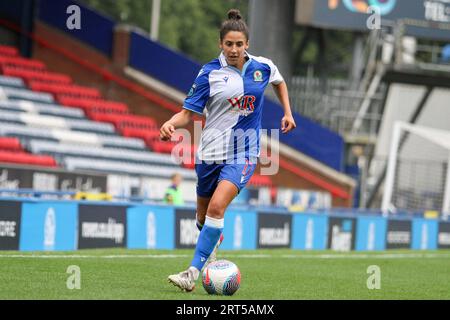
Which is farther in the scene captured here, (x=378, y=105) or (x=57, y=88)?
(x=378, y=105)

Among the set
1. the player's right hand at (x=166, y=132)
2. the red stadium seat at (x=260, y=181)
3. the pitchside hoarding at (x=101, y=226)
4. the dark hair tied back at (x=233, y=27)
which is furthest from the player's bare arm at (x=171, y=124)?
the red stadium seat at (x=260, y=181)

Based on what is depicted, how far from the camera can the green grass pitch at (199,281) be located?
9.46 meters

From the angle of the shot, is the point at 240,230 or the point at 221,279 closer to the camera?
the point at 221,279

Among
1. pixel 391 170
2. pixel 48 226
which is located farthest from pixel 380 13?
pixel 48 226

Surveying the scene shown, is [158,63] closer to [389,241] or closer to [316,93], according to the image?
[316,93]

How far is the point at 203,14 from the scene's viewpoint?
7331 centimetres

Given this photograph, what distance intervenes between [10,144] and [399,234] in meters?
9.79

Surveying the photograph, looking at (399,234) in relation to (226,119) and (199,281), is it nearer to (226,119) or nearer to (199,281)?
(199,281)

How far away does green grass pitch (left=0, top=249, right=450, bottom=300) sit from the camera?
9461 mm

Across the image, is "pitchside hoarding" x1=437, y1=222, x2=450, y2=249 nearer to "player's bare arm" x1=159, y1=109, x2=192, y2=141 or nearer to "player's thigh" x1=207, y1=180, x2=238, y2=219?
"player's thigh" x1=207, y1=180, x2=238, y2=219

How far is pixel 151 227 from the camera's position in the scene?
1958cm
